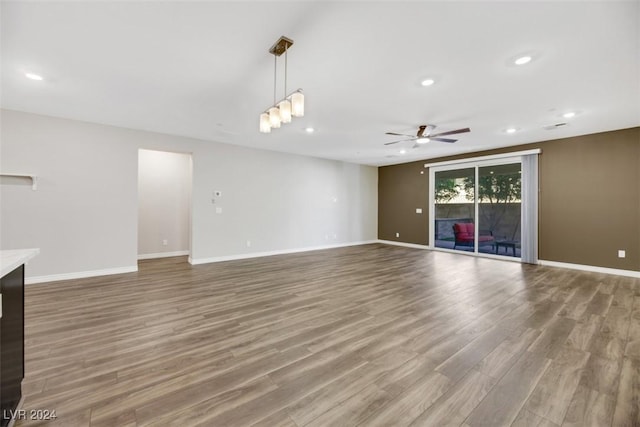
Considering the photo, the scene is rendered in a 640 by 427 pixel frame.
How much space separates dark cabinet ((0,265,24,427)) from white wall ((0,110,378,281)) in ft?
11.9

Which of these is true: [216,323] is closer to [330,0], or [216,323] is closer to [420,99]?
[330,0]

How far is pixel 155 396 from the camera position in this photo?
1.67 metres

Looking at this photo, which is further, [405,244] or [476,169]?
[405,244]

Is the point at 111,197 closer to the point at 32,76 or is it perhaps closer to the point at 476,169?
the point at 32,76

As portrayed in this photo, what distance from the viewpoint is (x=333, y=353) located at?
2189 mm

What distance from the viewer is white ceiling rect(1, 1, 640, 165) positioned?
1965 millimetres

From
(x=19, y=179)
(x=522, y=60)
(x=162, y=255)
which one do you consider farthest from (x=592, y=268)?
(x=19, y=179)

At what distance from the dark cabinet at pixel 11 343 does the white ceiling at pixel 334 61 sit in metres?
2.01

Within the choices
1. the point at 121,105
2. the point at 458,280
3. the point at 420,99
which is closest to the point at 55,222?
the point at 121,105

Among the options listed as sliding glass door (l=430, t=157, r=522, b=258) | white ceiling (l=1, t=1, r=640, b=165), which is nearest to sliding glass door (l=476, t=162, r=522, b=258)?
sliding glass door (l=430, t=157, r=522, b=258)

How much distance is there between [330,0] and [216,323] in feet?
10.1

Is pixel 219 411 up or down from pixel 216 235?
down

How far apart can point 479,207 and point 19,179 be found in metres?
9.17

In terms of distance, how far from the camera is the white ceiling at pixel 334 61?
196cm
